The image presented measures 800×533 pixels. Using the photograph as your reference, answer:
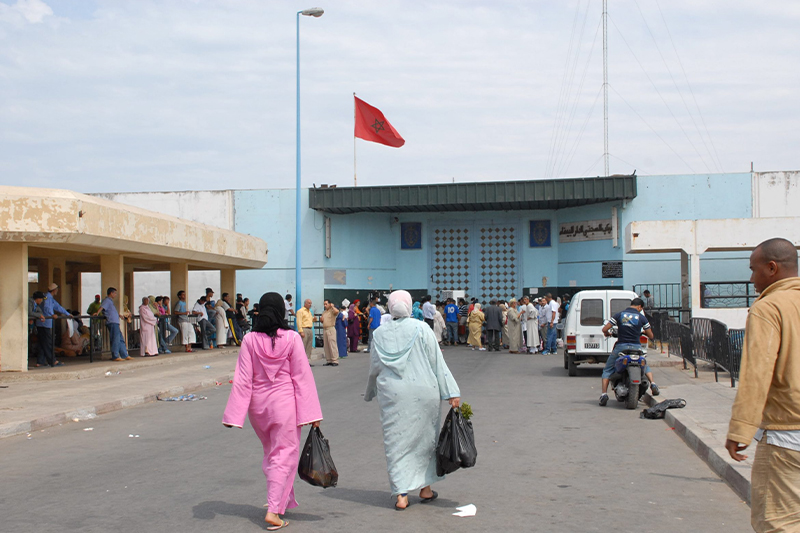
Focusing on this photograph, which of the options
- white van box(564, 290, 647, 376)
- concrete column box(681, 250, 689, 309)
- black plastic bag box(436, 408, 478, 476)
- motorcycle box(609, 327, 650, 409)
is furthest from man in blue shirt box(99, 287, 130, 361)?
concrete column box(681, 250, 689, 309)

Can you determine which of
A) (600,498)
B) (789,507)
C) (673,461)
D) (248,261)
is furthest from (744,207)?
(789,507)

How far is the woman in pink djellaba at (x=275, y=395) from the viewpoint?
5754 mm

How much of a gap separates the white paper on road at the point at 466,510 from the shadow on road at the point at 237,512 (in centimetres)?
105

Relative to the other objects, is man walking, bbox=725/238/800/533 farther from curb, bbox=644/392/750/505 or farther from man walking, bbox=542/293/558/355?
man walking, bbox=542/293/558/355

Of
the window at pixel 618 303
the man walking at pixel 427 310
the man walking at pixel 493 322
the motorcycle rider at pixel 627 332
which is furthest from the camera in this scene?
the man walking at pixel 427 310

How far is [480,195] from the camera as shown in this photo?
31.6m

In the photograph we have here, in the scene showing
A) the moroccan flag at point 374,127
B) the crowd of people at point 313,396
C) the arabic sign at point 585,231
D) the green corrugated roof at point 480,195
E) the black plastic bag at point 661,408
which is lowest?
the black plastic bag at point 661,408

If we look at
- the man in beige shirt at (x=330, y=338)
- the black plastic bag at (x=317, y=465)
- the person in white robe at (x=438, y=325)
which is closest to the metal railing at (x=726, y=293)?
the person in white robe at (x=438, y=325)

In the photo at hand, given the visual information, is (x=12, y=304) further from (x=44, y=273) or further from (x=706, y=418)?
(x=706, y=418)

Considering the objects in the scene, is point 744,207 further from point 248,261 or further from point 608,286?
point 248,261

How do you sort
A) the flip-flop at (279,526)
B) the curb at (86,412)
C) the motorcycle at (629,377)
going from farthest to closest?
1. the motorcycle at (629,377)
2. the curb at (86,412)
3. the flip-flop at (279,526)

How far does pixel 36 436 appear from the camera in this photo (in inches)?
397

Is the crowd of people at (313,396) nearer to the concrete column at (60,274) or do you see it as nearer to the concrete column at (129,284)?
the concrete column at (60,274)

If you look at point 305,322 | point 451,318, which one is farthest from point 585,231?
point 305,322
